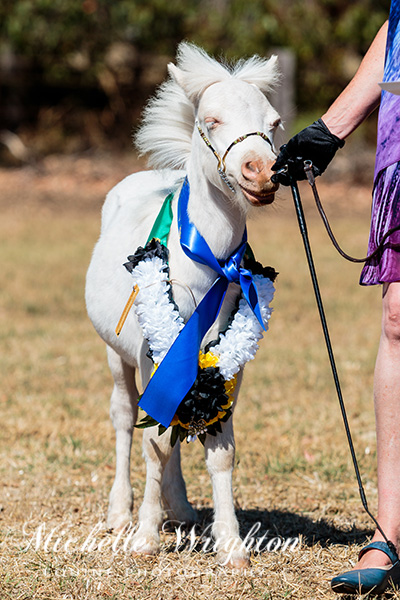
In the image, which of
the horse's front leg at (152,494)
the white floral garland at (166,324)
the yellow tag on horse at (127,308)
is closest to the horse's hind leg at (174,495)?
the horse's front leg at (152,494)

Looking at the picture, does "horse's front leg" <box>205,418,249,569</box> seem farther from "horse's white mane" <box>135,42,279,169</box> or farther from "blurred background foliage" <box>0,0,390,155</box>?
"blurred background foliage" <box>0,0,390,155</box>

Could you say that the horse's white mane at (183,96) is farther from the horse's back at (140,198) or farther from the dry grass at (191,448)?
the dry grass at (191,448)

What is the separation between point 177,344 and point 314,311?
5574 millimetres

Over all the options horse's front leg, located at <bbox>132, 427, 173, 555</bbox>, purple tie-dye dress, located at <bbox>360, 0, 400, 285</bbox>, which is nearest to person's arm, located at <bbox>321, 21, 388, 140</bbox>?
purple tie-dye dress, located at <bbox>360, 0, 400, 285</bbox>

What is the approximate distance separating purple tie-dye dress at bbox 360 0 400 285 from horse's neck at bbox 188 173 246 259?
525mm

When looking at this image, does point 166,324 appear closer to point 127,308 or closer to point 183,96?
point 127,308

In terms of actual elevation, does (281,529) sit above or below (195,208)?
below

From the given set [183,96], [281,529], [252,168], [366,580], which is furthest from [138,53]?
[366,580]

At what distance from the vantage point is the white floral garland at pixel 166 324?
341cm

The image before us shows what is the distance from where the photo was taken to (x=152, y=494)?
3674mm

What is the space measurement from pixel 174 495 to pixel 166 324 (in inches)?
40.0

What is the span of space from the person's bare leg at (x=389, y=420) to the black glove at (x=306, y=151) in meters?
0.52

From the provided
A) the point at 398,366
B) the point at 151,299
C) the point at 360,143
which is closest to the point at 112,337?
the point at 151,299

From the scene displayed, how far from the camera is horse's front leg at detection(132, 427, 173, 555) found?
11.9 feet
